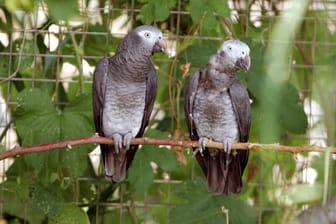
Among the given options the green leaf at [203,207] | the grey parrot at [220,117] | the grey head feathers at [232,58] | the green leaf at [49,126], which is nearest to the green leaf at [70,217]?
the green leaf at [49,126]

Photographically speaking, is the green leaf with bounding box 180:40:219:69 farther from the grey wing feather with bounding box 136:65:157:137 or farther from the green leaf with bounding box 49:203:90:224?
the green leaf with bounding box 49:203:90:224

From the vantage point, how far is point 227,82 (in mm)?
1947

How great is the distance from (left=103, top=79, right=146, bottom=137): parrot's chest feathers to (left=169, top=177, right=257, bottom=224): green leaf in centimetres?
34

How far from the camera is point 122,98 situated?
203 cm

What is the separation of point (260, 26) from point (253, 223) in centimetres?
88

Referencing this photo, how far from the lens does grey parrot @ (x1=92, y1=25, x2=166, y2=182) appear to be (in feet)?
6.56

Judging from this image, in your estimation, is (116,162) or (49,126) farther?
(49,126)

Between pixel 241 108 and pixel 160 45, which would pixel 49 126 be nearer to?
pixel 160 45

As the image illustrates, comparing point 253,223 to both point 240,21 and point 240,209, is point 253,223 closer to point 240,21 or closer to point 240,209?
point 240,209

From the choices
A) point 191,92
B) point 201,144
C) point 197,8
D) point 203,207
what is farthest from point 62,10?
point 203,207

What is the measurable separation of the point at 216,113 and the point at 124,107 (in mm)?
303

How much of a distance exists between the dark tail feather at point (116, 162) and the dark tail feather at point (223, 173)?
233 millimetres

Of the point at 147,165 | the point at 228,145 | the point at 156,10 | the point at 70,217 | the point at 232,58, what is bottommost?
the point at 70,217

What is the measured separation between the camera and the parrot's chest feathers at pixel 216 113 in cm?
197
